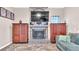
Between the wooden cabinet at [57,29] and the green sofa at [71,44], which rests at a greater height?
the wooden cabinet at [57,29]

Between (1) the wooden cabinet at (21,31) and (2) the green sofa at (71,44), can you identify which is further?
(1) the wooden cabinet at (21,31)

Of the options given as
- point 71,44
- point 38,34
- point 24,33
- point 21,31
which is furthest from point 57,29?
point 71,44

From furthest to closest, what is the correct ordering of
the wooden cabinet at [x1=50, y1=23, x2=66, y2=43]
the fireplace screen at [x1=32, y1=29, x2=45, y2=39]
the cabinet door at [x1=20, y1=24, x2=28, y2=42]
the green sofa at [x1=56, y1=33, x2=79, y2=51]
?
the wooden cabinet at [x1=50, y1=23, x2=66, y2=43], the cabinet door at [x1=20, y1=24, x2=28, y2=42], the fireplace screen at [x1=32, y1=29, x2=45, y2=39], the green sofa at [x1=56, y1=33, x2=79, y2=51]

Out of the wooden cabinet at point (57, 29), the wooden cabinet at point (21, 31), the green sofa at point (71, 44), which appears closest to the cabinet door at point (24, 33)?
the wooden cabinet at point (21, 31)

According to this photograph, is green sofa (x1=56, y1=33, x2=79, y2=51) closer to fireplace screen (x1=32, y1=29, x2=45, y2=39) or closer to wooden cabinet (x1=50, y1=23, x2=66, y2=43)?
fireplace screen (x1=32, y1=29, x2=45, y2=39)

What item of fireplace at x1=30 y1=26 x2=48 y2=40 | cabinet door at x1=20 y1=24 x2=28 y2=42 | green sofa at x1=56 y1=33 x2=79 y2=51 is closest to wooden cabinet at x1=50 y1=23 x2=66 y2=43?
fireplace at x1=30 y1=26 x2=48 y2=40

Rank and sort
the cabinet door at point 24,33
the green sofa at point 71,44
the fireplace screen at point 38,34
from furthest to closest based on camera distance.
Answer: the cabinet door at point 24,33
the fireplace screen at point 38,34
the green sofa at point 71,44

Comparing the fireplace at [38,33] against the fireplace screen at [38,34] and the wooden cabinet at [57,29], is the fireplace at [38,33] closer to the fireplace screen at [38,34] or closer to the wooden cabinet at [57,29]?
the fireplace screen at [38,34]
